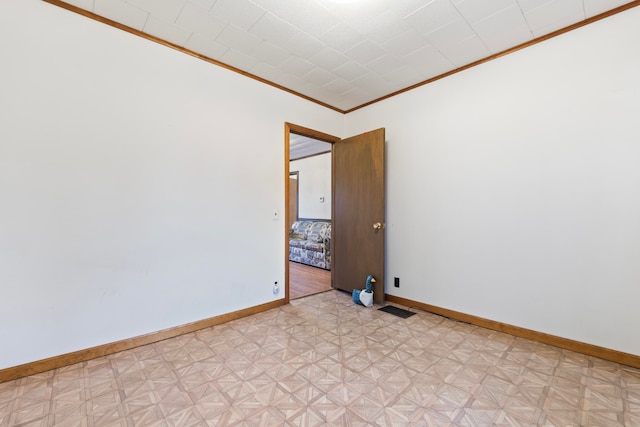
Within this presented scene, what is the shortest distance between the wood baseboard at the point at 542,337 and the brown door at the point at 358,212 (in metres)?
0.70

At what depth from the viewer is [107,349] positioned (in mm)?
2129

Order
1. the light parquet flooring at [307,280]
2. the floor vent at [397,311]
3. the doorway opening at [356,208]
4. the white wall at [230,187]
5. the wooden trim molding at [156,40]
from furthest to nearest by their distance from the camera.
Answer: the light parquet flooring at [307,280], the doorway opening at [356,208], the floor vent at [397,311], the wooden trim molding at [156,40], the white wall at [230,187]

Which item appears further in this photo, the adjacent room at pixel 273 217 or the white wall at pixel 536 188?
the white wall at pixel 536 188

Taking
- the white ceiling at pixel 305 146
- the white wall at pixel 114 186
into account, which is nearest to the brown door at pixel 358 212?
the white wall at pixel 114 186

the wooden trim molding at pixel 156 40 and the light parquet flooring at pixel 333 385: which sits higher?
the wooden trim molding at pixel 156 40

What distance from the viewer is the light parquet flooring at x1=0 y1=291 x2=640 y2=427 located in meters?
1.50

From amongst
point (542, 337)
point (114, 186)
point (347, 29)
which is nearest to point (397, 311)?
point (542, 337)

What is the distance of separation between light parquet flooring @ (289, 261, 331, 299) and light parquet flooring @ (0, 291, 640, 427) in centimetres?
130

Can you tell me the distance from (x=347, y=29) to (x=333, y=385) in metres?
2.64

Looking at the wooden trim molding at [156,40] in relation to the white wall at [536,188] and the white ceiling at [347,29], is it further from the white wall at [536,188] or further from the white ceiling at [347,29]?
the white wall at [536,188]

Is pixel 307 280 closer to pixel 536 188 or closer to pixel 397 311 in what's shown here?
pixel 397 311

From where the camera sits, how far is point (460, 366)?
199 cm

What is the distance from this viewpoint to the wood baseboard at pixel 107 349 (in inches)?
72.1

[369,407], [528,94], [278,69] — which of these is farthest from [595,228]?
[278,69]
